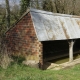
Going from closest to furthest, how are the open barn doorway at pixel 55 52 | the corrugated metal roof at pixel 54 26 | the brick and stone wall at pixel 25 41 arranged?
1. the brick and stone wall at pixel 25 41
2. the corrugated metal roof at pixel 54 26
3. the open barn doorway at pixel 55 52

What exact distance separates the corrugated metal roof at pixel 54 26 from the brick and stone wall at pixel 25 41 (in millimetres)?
456

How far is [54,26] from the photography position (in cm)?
1327

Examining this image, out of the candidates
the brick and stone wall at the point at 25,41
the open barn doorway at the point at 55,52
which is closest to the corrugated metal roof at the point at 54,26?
the brick and stone wall at the point at 25,41

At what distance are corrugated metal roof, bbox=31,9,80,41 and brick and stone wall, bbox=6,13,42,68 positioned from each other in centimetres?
46

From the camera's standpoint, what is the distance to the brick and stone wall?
11594 mm

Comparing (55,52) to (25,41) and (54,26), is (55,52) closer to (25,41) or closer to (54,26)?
(54,26)

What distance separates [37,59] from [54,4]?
891 inches

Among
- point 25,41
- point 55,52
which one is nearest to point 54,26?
point 25,41

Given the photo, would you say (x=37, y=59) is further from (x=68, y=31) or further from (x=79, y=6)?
(x=79, y=6)

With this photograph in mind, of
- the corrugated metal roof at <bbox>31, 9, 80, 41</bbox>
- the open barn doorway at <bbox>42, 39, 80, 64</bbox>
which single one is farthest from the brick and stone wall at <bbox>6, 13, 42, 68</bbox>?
the open barn doorway at <bbox>42, 39, 80, 64</bbox>

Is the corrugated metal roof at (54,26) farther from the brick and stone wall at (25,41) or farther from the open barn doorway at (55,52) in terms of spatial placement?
the open barn doorway at (55,52)

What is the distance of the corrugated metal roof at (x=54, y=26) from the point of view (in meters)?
11.9

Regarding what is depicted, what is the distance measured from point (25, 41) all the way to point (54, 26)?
8.30ft

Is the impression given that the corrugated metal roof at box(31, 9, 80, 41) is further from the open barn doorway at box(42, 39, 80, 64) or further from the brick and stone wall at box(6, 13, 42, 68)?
the open barn doorway at box(42, 39, 80, 64)
